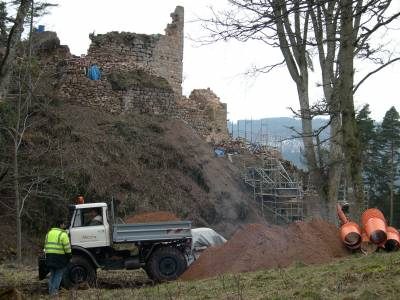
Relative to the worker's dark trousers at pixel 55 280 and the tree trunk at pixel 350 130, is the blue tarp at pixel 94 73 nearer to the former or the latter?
the worker's dark trousers at pixel 55 280

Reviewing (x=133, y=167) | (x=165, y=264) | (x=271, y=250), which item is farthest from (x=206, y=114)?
(x=271, y=250)

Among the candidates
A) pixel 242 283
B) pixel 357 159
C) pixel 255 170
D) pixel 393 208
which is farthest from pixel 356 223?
pixel 393 208

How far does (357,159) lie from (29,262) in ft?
34.2

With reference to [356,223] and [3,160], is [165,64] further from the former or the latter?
[356,223]

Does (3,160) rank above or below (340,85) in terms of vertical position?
below

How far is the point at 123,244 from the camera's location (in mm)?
13906

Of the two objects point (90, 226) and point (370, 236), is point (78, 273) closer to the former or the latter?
point (90, 226)

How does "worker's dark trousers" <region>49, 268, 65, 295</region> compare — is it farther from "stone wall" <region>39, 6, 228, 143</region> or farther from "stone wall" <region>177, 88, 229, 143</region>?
"stone wall" <region>177, 88, 229, 143</region>

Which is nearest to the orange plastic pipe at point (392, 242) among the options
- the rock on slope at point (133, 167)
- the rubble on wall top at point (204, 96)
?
the rock on slope at point (133, 167)

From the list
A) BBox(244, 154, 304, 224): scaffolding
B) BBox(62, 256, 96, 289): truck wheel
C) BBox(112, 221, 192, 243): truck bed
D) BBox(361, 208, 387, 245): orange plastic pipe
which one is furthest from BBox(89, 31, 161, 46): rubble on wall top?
BBox(361, 208, 387, 245): orange plastic pipe

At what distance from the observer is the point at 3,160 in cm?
2083

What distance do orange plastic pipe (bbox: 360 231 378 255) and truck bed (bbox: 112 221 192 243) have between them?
3.93 meters

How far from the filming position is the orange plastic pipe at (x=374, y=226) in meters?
11.7

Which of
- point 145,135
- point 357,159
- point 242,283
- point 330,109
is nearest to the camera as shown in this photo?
point 242,283
